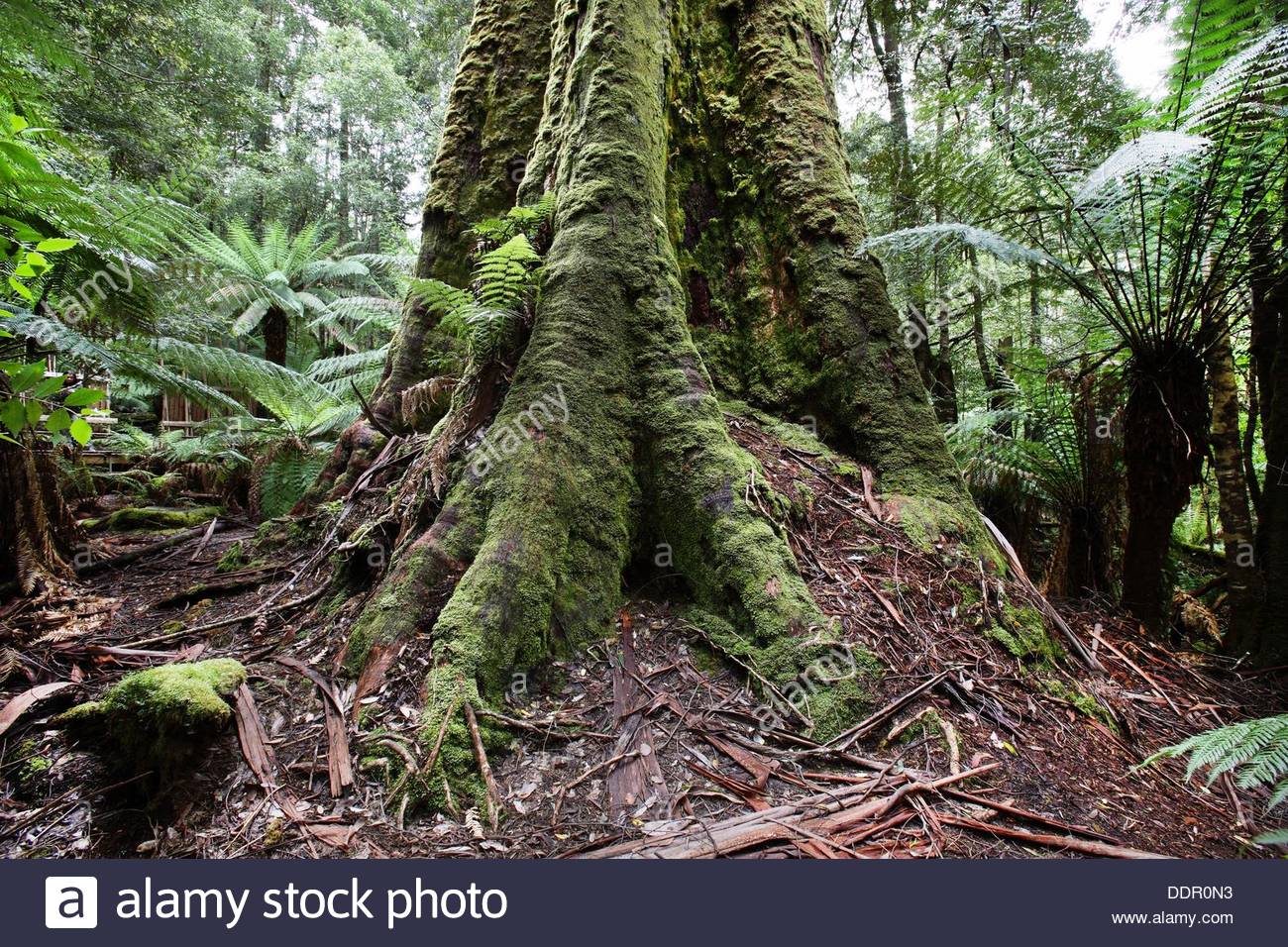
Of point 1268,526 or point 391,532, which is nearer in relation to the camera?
point 391,532

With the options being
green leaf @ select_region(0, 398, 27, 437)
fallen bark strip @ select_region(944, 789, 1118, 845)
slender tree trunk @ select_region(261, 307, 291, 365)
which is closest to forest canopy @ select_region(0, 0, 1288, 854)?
green leaf @ select_region(0, 398, 27, 437)

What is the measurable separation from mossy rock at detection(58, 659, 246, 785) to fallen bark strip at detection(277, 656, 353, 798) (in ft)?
0.94

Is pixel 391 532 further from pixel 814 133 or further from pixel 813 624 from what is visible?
pixel 814 133

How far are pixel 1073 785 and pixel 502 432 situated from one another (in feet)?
7.21

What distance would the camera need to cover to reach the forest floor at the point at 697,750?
1.49m

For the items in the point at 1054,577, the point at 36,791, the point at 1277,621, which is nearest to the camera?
the point at 36,791

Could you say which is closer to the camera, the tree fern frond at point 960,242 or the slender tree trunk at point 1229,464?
the tree fern frond at point 960,242

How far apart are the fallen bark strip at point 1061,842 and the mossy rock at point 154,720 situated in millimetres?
2018

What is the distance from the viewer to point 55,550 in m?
3.38

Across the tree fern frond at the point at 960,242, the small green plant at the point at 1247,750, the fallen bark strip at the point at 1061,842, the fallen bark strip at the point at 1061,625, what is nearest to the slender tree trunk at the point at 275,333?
the tree fern frond at the point at 960,242

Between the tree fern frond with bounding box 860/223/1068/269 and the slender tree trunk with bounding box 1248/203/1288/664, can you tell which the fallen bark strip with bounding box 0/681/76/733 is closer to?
the tree fern frond with bounding box 860/223/1068/269

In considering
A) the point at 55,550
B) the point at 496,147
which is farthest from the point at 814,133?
the point at 55,550

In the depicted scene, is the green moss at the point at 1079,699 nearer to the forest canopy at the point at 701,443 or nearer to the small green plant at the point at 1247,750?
the forest canopy at the point at 701,443

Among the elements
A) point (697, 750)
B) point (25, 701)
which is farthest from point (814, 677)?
point (25, 701)
